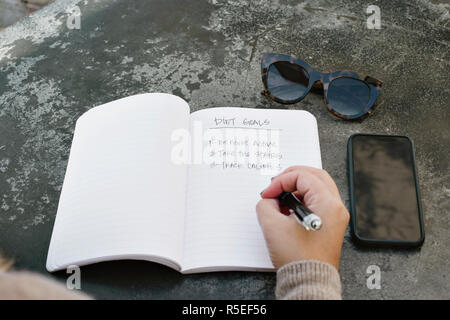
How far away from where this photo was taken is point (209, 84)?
899 millimetres

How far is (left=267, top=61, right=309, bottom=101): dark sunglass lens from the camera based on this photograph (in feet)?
2.85

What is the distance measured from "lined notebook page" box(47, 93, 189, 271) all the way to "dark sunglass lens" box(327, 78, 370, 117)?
0.35 metres

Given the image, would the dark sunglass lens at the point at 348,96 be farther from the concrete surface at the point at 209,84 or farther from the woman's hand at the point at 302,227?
the woman's hand at the point at 302,227

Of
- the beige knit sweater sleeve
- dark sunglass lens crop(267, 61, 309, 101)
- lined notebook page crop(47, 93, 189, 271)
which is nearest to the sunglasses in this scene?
dark sunglass lens crop(267, 61, 309, 101)

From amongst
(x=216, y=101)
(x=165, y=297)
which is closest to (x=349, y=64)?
(x=216, y=101)

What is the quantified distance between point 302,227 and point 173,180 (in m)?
0.26

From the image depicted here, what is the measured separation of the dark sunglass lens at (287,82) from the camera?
34.2 inches

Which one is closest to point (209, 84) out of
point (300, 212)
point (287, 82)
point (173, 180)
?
point (287, 82)

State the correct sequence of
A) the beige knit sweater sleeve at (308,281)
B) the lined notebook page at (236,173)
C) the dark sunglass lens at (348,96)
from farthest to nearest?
the dark sunglass lens at (348,96)
the lined notebook page at (236,173)
the beige knit sweater sleeve at (308,281)

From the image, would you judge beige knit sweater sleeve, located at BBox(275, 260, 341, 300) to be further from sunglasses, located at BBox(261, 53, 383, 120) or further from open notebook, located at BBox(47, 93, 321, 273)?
sunglasses, located at BBox(261, 53, 383, 120)

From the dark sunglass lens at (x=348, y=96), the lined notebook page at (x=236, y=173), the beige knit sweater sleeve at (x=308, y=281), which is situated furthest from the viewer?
the dark sunglass lens at (x=348, y=96)

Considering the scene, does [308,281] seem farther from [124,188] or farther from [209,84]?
[209,84]

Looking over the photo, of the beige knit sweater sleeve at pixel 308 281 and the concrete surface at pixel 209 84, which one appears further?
the concrete surface at pixel 209 84

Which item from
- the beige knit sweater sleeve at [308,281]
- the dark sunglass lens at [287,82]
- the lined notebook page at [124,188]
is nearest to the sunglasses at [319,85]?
the dark sunglass lens at [287,82]
